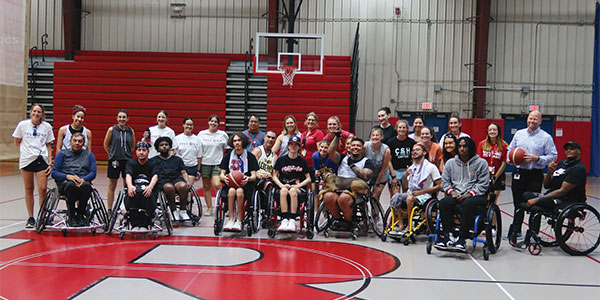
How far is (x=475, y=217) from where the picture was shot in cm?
439

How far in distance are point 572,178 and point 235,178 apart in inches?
123

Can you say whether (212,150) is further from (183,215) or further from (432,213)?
(432,213)

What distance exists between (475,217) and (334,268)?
54.1 inches

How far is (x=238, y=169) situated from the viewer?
5203 millimetres

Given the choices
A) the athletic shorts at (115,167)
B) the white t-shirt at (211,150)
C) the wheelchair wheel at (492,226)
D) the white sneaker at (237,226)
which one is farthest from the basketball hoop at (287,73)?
the wheelchair wheel at (492,226)

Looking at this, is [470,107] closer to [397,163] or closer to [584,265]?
[397,163]

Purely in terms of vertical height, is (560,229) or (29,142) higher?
(29,142)

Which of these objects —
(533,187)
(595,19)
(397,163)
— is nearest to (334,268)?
(397,163)

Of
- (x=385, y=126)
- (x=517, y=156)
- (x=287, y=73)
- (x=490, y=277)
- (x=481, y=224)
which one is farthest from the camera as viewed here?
(x=287, y=73)

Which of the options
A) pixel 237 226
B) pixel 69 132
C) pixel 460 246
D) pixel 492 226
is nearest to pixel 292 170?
pixel 237 226

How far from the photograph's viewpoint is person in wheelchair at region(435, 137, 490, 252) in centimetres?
435

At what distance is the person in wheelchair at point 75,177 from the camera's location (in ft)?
15.9

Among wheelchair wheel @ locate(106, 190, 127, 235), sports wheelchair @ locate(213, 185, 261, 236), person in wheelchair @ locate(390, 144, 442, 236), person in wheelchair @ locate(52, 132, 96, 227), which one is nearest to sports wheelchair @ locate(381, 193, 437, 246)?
person in wheelchair @ locate(390, 144, 442, 236)

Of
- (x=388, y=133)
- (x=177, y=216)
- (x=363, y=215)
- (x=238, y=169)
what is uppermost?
(x=388, y=133)
